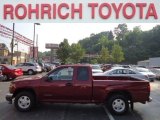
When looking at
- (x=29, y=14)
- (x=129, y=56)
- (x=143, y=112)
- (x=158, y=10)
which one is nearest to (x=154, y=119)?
(x=143, y=112)

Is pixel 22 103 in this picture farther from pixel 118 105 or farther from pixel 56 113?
pixel 118 105

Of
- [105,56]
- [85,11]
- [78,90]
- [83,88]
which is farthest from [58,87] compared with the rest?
[105,56]

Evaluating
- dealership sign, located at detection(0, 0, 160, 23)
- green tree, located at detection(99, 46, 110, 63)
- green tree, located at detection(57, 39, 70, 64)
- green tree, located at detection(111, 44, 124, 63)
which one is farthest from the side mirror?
green tree, located at detection(99, 46, 110, 63)

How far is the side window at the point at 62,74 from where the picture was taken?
12118 mm

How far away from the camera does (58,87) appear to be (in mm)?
11922

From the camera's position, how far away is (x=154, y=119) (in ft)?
36.0

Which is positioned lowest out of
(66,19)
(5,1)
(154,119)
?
(154,119)

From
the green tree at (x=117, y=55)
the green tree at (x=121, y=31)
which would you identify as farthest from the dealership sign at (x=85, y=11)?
the green tree at (x=121, y=31)

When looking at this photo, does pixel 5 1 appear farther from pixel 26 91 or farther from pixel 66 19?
pixel 26 91

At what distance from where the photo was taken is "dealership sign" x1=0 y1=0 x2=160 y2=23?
7.04 m

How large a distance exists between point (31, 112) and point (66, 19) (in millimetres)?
5578

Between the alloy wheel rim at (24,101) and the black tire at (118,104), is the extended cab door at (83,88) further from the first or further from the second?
the alloy wheel rim at (24,101)

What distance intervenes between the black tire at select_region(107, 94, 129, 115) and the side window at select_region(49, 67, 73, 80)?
170 cm

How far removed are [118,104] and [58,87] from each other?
86.4 inches
